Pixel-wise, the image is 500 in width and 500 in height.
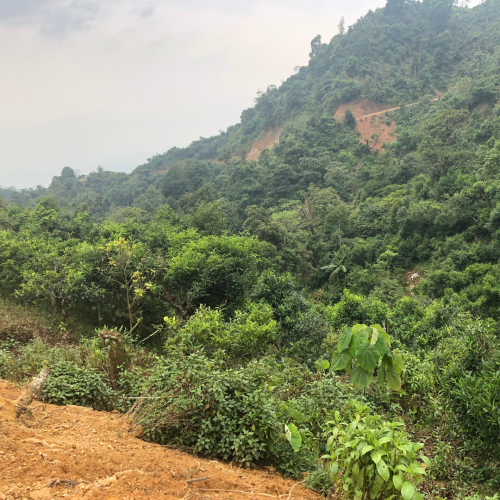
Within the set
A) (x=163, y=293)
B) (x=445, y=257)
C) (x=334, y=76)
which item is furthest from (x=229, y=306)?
(x=334, y=76)

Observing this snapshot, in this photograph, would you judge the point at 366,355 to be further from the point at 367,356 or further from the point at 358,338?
the point at 358,338

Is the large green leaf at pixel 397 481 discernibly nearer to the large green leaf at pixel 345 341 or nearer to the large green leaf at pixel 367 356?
the large green leaf at pixel 367 356

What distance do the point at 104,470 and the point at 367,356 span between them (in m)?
2.29

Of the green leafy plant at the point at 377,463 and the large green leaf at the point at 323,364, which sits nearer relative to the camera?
the green leafy plant at the point at 377,463

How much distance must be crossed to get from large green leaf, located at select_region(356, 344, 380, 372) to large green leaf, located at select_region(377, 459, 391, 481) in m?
0.57

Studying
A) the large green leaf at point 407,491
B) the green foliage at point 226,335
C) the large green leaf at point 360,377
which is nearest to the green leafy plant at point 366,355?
the large green leaf at point 360,377

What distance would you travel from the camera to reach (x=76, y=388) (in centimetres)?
452

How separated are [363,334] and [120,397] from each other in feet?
12.4

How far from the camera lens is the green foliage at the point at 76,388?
439 cm

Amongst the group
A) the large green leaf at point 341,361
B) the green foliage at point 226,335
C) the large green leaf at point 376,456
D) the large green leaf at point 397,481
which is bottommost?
the green foliage at point 226,335

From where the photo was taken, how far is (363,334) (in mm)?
2240

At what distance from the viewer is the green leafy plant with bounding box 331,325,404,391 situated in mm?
2179

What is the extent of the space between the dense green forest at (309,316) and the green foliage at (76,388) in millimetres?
26

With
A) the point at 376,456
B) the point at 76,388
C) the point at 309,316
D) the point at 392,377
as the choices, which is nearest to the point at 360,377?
the point at 392,377
